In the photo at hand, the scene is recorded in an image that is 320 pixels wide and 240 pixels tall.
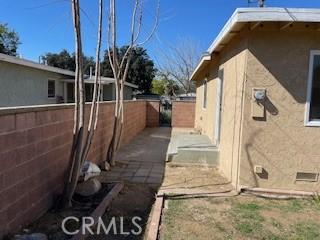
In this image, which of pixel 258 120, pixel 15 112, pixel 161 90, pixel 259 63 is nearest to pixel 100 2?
pixel 15 112

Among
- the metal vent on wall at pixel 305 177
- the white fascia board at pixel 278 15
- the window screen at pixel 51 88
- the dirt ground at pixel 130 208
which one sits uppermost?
the white fascia board at pixel 278 15

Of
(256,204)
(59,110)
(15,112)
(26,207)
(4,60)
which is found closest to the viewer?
(15,112)

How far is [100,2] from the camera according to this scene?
5.02m

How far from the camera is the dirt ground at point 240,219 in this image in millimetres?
4070

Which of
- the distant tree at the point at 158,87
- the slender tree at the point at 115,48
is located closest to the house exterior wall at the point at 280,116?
the slender tree at the point at 115,48

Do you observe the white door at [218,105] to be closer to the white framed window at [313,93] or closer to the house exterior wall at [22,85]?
the white framed window at [313,93]

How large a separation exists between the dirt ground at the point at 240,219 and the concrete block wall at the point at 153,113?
12977 mm

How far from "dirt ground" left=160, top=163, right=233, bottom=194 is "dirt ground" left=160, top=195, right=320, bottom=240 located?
0.47 m

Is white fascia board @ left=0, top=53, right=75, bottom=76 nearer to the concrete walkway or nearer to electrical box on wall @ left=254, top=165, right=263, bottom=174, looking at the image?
the concrete walkway

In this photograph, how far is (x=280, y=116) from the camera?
569cm

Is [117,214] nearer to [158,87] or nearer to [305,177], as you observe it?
[305,177]

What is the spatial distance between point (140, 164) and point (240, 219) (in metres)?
3.80

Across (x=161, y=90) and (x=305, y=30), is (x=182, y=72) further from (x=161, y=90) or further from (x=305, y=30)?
(x=305, y=30)

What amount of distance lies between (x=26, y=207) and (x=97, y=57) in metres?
2.43
